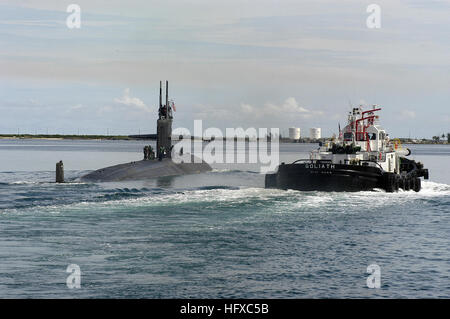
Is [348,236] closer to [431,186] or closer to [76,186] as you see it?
[76,186]

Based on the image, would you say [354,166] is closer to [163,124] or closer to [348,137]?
[348,137]

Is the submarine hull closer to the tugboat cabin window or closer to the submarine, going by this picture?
the submarine

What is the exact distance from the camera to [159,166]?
5188cm

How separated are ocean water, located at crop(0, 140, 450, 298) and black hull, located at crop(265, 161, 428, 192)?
138 cm

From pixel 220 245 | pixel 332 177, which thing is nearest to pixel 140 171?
pixel 332 177

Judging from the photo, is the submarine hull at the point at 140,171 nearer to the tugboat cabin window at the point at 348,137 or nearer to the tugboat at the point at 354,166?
the tugboat at the point at 354,166

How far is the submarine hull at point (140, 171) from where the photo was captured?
154 ft

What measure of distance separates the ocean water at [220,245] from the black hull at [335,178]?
138cm

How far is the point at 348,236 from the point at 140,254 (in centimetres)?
953

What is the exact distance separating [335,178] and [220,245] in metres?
18.9

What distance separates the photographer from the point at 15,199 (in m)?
33.8
